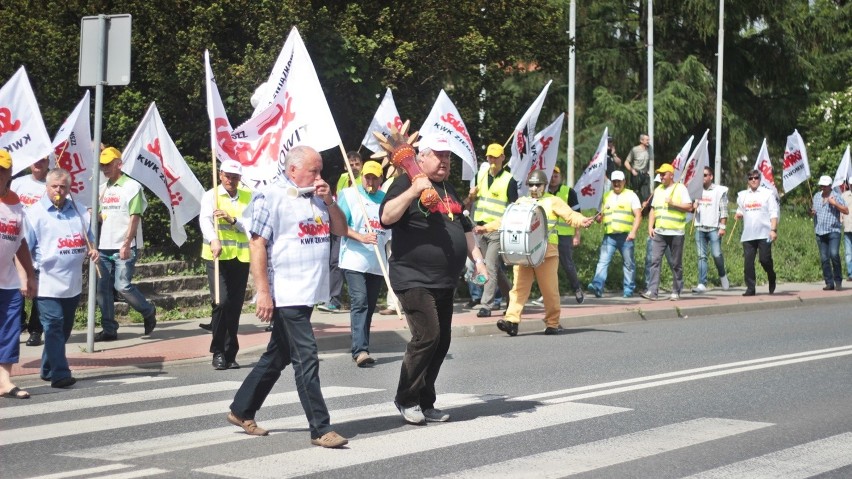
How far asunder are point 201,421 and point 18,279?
221 cm

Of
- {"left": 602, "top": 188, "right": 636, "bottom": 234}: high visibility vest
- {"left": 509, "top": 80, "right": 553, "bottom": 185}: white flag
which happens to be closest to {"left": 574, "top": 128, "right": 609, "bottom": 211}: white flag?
{"left": 602, "top": 188, "right": 636, "bottom": 234}: high visibility vest

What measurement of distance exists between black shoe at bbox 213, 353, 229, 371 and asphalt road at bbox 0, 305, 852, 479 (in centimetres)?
8

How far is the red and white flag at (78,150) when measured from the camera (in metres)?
12.7

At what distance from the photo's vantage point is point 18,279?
32.3ft

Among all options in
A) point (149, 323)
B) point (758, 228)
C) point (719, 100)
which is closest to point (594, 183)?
point (758, 228)

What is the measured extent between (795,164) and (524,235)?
Result: 1248 centimetres

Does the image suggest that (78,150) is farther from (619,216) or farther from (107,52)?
(619,216)

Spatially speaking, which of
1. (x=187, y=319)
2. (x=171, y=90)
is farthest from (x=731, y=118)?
(x=187, y=319)

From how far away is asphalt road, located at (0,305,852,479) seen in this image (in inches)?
280

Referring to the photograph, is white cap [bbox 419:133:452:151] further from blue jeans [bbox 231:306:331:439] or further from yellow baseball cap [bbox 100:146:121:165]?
yellow baseball cap [bbox 100:146:121:165]

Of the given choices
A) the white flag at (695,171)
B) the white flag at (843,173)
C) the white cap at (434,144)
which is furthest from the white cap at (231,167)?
the white flag at (843,173)

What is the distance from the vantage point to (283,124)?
11531 millimetres

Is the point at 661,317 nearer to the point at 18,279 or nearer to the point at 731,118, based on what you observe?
the point at 18,279

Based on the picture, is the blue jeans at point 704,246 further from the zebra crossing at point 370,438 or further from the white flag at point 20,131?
the white flag at point 20,131
